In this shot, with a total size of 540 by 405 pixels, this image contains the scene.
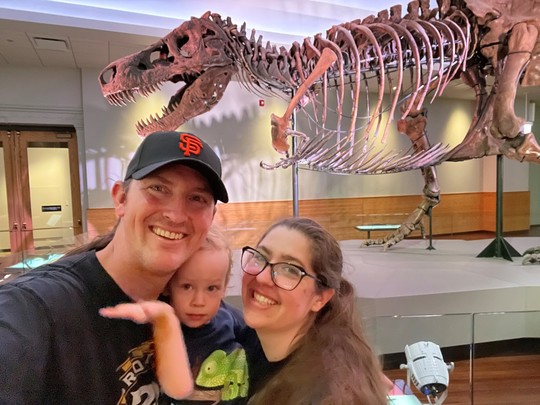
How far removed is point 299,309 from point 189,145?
0.50 m

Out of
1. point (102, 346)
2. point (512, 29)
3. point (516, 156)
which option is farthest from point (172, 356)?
point (512, 29)

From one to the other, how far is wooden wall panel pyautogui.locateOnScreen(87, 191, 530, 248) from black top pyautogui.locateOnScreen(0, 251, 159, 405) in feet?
14.7

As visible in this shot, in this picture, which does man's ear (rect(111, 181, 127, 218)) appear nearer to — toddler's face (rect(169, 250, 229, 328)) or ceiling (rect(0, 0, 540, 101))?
toddler's face (rect(169, 250, 229, 328))

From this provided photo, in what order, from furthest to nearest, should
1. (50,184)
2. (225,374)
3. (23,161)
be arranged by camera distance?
(50,184), (23,161), (225,374)

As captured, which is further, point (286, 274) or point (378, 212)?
point (378, 212)

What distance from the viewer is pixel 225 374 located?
3.16ft

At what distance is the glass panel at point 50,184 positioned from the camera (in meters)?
5.77

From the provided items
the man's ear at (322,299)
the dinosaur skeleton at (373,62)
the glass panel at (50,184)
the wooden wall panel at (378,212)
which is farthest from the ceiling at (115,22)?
the man's ear at (322,299)

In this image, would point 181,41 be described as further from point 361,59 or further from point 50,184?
point 50,184

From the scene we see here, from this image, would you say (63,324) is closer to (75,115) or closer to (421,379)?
(421,379)

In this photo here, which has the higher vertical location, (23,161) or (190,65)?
(190,65)

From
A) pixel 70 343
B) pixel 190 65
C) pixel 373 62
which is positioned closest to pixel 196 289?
pixel 70 343

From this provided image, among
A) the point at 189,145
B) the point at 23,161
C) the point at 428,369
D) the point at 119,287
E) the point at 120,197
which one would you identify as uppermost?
the point at 23,161

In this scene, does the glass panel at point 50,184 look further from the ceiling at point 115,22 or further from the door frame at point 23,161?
the ceiling at point 115,22
